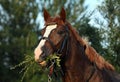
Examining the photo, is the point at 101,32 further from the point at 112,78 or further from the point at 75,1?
the point at 75,1

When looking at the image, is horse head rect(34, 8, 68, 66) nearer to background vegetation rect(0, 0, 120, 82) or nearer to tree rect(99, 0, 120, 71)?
tree rect(99, 0, 120, 71)

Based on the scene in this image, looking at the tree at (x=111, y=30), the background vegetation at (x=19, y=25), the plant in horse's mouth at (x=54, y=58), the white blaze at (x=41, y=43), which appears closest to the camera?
the white blaze at (x=41, y=43)

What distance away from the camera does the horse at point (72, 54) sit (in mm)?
5738

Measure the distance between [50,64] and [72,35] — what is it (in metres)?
0.54

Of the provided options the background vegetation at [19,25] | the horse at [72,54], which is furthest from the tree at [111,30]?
the background vegetation at [19,25]

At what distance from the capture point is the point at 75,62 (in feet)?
19.3

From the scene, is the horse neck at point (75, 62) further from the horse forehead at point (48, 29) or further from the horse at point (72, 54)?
the horse forehead at point (48, 29)

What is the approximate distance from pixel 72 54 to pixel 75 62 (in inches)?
4.9

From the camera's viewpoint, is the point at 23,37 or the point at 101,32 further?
the point at 23,37

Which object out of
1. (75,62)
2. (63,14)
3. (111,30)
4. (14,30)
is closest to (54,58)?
(75,62)

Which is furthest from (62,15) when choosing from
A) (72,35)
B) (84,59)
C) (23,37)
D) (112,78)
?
(23,37)

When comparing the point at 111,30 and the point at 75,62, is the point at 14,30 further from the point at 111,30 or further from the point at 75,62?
the point at 75,62

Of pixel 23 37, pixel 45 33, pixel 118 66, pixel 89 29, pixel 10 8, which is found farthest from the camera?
pixel 10 8

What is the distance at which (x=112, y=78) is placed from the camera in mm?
5988
